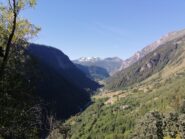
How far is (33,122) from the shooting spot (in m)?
33.6

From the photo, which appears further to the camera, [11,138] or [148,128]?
[148,128]

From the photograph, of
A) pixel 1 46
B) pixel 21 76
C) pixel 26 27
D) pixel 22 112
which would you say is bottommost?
pixel 22 112

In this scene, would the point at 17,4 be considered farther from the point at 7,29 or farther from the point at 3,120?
the point at 3,120

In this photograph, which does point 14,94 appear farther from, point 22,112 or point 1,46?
point 1,46

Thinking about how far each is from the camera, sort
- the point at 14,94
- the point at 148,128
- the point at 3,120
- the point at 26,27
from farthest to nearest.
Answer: the point at 148,128, the point at 26,27, the point at 14,94, the point at 3,120

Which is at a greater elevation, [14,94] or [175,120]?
[175,120]

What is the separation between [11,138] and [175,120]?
162m

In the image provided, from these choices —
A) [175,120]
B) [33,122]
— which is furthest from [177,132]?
[33,122]

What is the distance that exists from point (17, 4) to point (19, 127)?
418 inches

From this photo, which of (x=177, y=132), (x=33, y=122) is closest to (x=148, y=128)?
(x=177, y=132)

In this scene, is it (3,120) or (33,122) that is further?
(33,122)

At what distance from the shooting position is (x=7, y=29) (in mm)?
33219

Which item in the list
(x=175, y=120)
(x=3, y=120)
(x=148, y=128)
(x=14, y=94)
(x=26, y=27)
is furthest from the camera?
(x=175, y=120)

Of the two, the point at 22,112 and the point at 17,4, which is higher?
the point at 17,4
